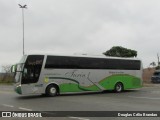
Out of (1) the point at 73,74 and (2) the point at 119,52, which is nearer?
(1) the point at 73,74

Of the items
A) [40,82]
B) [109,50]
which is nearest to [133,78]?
[40,82]

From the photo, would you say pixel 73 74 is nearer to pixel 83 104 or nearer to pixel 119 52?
pixel 83 104

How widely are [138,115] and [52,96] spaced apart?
1342cm

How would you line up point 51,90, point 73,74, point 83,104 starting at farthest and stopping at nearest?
point 73,74 → point 51,90 → point 83,104

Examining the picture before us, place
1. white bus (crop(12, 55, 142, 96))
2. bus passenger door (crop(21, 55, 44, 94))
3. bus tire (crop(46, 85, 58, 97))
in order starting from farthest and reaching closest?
bus tire (crop(46, 85, 58, 97)) → white bus (crop(12, 55, 142, 96)) → bus passenger door (crop(21, 55, 44, 94))

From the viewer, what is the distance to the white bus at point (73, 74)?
27.0 meters

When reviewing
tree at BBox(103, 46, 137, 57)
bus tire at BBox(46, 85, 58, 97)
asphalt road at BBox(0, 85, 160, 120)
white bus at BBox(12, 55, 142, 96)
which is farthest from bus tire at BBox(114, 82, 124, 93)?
tree at BBox(103, 46, 137, 57)

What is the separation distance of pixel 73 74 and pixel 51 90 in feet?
7.25

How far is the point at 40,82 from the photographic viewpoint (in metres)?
Result: 27.4

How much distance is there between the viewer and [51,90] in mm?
28094

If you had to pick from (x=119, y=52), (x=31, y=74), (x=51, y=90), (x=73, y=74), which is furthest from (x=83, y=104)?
(x=119, y=52)

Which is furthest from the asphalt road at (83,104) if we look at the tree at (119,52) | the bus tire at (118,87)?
the tree at (119,52)

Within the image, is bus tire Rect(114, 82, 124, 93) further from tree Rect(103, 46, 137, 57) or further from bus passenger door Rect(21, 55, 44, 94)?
tree Rect(103, 46, 137, 57)

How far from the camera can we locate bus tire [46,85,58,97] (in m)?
27.8
